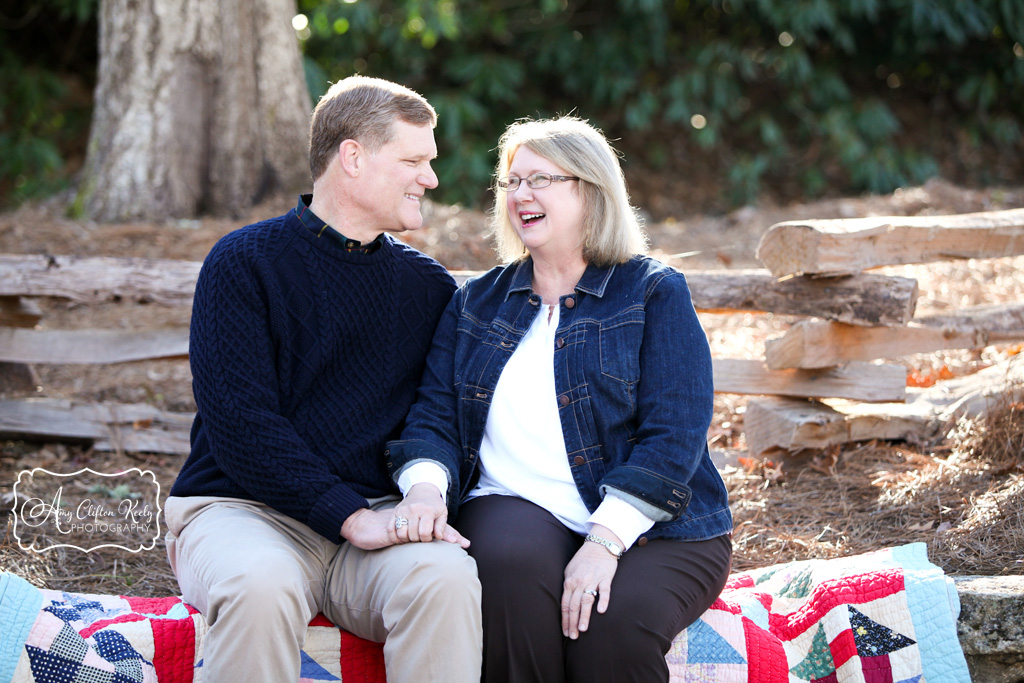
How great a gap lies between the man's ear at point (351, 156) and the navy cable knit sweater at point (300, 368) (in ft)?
0.75

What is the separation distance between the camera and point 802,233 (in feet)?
11.2

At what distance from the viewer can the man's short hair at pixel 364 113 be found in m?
2.59

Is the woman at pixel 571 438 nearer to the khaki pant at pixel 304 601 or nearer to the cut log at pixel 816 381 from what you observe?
the khaki pant at pixel 304 601

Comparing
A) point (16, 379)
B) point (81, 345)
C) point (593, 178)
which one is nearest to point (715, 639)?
point (593, 178)

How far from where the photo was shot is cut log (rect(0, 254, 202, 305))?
3.99 meters

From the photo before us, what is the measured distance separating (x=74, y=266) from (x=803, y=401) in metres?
3.55

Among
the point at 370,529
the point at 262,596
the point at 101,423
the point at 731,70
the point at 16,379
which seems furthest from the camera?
the point at 731,70

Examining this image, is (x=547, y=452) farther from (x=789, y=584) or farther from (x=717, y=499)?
(x=789, y=584)

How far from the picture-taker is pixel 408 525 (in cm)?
228

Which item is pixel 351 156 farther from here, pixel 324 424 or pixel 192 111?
pixel 192 111

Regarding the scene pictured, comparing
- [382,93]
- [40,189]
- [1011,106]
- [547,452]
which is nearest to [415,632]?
[547,452]

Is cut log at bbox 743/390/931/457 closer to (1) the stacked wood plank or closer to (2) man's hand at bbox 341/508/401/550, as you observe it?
(1) the stacked wood plank

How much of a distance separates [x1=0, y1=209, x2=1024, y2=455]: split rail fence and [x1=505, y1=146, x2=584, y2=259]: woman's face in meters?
1.07

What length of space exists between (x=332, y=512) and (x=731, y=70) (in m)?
9.35
